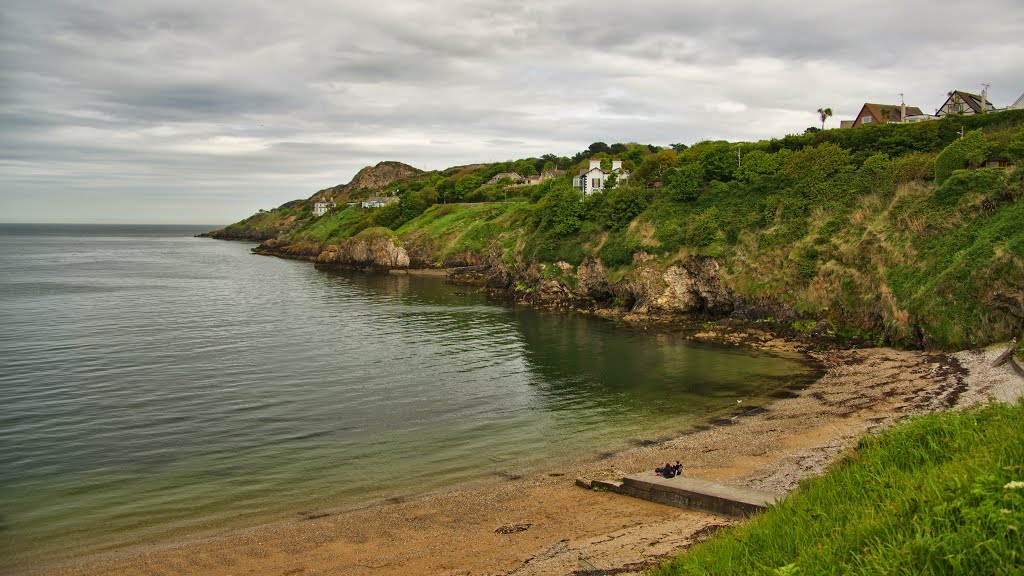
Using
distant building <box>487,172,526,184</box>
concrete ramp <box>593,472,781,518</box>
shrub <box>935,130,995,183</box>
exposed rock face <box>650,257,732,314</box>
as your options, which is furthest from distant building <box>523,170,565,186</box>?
concrete ramp <box>593,472,781,518</box>

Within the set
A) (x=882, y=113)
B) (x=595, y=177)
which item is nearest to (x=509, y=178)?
(x=595, y=177)

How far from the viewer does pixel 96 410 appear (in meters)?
27.7

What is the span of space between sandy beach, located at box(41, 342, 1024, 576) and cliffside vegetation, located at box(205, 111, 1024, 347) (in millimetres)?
10849

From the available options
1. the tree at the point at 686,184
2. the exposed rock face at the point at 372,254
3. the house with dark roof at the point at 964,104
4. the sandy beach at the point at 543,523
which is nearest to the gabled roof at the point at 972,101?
the house with dark roof at the point at 964,104

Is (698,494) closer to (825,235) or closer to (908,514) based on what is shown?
(908,514)

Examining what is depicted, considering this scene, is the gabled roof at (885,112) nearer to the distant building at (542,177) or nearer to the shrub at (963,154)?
the shrub at (963,154)

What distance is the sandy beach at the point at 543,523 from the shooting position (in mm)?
15164

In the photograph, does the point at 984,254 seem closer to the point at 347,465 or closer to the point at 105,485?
the point at 347,465

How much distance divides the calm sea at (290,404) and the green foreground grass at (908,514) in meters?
13.2

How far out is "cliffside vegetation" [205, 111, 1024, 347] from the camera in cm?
3481

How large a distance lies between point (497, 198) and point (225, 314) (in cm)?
8007

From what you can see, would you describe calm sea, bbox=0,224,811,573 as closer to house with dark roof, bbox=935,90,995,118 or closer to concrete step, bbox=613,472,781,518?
concrete step, bbox=613,472,781,518

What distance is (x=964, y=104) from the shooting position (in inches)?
2749

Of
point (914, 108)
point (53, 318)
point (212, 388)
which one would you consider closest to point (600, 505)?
point (212, 388)
